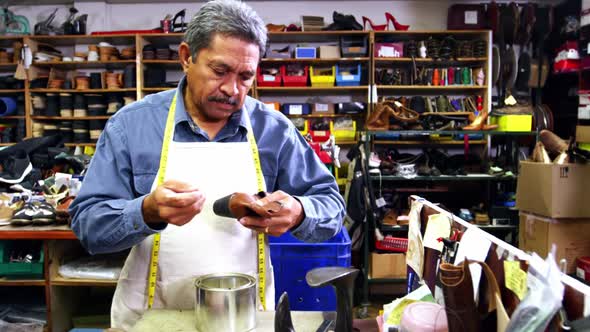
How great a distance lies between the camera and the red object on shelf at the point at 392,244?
162 inches

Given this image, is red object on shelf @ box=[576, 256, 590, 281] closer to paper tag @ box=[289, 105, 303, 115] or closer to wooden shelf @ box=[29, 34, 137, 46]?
paper tag @ box=[289, 105, 303, 115]

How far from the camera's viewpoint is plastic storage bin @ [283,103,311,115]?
5457 mm

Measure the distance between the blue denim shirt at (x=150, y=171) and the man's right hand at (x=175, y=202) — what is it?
76 millimetres

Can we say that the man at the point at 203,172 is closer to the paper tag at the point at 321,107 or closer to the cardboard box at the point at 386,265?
the cardboard box at the point at 386,265

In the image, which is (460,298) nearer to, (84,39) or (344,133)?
(344,133)

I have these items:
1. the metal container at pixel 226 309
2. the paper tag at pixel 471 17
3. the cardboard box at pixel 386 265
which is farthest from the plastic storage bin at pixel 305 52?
the metal container at pixel 226 309

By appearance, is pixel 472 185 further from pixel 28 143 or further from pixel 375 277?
pixel 28 143

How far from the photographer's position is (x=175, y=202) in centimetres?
116

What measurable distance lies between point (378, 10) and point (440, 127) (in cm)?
222

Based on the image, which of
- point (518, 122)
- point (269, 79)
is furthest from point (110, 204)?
point (269, 79)

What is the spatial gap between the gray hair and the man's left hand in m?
0.50

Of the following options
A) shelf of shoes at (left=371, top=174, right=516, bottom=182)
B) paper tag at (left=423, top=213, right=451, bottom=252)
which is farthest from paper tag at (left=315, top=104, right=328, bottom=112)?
paper tag at (left=423, top=213, right=451, bottom=252)

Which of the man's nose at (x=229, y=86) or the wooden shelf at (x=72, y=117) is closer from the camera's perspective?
the man's nose at (x=229, y=86)

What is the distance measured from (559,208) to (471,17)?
3036 millimetres
